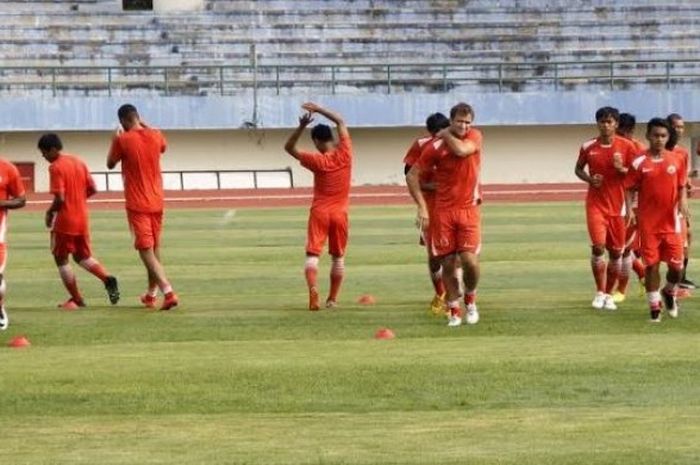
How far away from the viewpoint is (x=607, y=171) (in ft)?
56.6

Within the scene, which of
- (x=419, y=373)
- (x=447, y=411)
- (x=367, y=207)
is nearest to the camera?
(x=447, y=411)

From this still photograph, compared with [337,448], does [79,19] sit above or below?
above

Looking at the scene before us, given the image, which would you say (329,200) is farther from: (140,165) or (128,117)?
(128,117)

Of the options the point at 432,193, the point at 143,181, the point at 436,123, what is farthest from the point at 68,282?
the point at 436,123

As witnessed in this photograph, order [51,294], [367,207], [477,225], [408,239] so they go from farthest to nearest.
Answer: [367,207], [408,239], [51,294], [477,225]

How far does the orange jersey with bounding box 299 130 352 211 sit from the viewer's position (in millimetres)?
17500

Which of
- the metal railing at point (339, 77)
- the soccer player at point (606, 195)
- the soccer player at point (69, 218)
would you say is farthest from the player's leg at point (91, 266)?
the metal railing at point (339, 77)

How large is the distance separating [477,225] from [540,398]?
14.3 ft

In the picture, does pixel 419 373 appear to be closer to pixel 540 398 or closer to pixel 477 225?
pixel 540 398

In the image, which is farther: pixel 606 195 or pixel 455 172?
pixel 606 195

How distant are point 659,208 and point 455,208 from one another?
1789 millimetres

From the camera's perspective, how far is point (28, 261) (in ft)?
80.7

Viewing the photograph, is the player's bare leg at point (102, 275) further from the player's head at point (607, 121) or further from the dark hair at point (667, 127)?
the dark hair at point (667, 127)

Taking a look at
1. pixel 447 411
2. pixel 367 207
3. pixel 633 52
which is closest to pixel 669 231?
pixel 447 411
